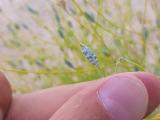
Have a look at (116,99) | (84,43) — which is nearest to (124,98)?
(116,99)

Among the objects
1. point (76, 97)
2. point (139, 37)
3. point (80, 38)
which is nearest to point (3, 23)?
point (80, 38)

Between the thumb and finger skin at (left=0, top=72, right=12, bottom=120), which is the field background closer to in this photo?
finger skin at (left=0, top=72, right=12, bottom=120)

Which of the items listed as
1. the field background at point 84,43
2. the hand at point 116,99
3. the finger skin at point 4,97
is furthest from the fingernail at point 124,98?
the field background at point 84,43

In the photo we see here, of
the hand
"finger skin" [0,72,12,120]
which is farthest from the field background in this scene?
the hand

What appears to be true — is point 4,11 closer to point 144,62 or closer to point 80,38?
point 80,38

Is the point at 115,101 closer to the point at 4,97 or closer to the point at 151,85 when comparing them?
the point at 151,85

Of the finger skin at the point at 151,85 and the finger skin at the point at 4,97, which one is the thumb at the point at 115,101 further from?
the finger skin at the point at 4,97
